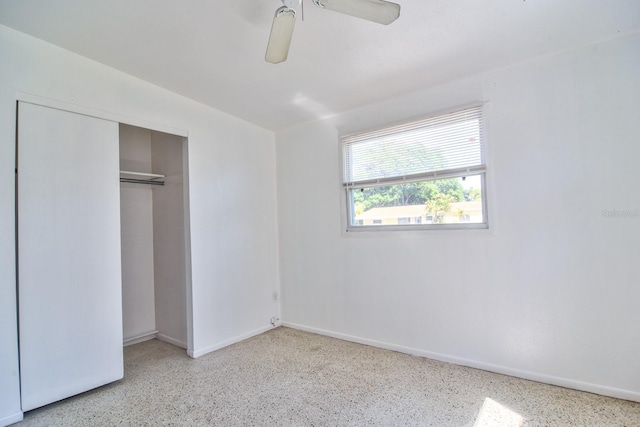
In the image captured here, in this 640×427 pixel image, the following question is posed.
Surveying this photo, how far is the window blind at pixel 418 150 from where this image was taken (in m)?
2.73

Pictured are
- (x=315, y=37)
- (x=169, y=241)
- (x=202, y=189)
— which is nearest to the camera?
(x=315, y=37)

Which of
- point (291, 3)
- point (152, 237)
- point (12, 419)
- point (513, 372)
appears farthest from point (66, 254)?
point (513, 372)

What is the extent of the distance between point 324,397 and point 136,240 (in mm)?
2752

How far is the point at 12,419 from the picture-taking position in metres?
2.03

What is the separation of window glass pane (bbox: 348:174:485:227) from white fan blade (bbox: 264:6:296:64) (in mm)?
1775

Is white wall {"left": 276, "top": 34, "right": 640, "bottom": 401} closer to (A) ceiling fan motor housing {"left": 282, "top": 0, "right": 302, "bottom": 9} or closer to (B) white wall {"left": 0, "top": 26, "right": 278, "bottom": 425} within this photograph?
(B) white wall {"left": 0, "top": 26, "right": 278, "bottom": 425}

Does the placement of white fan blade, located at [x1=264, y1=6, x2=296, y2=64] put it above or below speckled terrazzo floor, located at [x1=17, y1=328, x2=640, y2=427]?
above

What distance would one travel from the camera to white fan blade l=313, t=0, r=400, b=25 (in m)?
1.51

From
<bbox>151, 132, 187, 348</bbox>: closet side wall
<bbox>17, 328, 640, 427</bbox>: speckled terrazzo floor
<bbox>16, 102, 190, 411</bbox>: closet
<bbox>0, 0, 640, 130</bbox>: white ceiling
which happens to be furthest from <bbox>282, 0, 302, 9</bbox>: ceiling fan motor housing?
<bbox>17, 328, 640, 427</bbox>: speckled terrazzo floor

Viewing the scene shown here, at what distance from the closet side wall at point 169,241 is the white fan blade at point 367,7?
2.36 m

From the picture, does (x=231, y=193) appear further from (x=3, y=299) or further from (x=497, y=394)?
(x=497, y=394)

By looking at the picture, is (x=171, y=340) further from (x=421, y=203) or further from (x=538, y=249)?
(x=538, y=249)

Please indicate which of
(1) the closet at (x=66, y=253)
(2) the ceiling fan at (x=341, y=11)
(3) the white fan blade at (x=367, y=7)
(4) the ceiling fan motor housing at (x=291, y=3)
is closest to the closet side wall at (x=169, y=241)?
(1) the closet at (x=66, y=253)

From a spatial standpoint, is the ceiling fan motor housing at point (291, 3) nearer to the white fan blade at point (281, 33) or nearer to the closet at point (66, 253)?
the white fan blade at point (281, 33)
